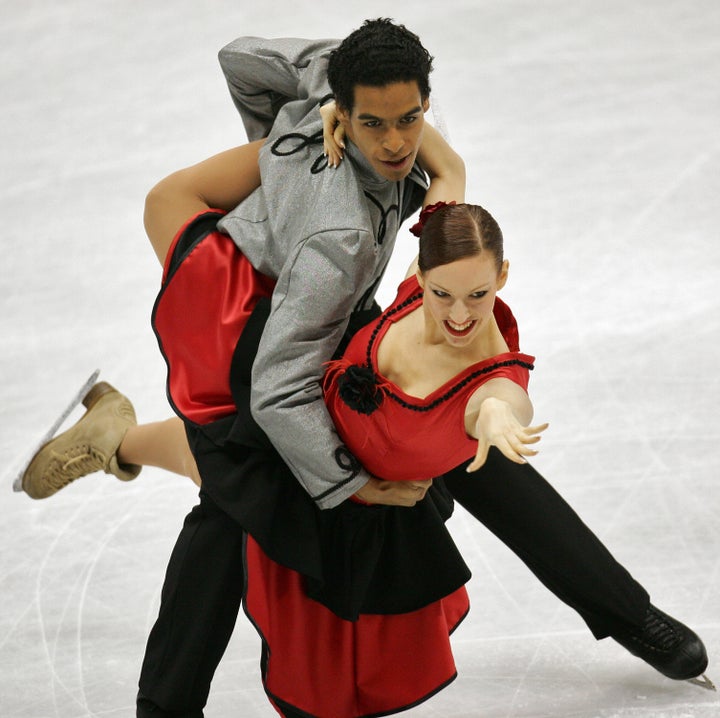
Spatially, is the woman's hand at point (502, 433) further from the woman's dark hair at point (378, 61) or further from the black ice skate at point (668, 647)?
the black ice skate at point (668, 647)

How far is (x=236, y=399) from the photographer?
2.55 m

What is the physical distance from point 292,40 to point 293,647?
1211 millimetres

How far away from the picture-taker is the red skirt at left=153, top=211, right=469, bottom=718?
259 cm

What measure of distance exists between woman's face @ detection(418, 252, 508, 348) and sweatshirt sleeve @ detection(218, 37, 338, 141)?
0.61 m

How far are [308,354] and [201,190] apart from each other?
0.50 m

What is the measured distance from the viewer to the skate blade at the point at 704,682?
9.79 ft

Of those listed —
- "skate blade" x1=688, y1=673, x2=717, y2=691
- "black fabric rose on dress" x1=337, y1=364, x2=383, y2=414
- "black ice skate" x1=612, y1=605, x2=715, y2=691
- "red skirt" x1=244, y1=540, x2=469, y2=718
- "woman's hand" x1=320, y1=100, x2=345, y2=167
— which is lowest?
"skate blade" x1=688, y1=673, x2=717, y2=691

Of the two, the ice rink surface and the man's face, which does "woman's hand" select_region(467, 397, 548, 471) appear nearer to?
the man's face

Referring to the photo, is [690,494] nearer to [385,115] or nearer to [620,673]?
[620,673]

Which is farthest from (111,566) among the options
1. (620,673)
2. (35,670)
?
(620,673)

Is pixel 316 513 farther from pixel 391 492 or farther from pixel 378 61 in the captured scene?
pixel 378 61

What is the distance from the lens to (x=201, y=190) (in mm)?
2699

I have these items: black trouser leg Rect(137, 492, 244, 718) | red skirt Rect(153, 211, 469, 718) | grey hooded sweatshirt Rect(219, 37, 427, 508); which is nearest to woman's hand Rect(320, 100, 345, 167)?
grey hooded sweatshirt Rect(219, 37, 427, 508)

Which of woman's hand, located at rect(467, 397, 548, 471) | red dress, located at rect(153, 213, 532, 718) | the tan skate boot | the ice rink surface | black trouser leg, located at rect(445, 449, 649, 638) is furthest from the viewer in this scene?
the tan skate boot
